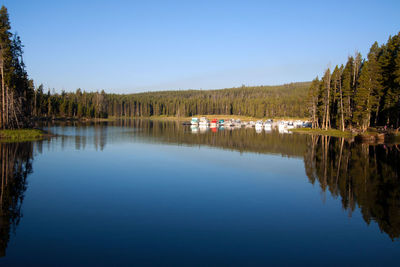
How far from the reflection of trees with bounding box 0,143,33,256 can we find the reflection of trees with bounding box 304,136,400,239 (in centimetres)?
1398

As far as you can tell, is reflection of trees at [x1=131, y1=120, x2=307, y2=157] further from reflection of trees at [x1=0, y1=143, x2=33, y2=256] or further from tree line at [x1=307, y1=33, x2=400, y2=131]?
reflection of trees at [x1=0, y1=143, x2=33, y2=256]

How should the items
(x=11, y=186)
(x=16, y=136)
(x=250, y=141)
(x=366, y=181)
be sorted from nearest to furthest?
(x=11, y=186)
(x=366, y=181)
(x=16, y=136)
(x=250, y=141)

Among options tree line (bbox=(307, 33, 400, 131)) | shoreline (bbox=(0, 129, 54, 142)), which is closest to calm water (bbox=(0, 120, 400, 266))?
shoreline (bbox=(0, 129, 54, 142))

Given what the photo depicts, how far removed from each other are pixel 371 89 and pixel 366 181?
127 feet

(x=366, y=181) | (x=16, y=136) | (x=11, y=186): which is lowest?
(x=11, y=186)

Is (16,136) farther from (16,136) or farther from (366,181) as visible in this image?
(366,181)

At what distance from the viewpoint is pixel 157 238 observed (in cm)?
1104

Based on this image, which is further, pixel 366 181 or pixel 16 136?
pixel 16 136

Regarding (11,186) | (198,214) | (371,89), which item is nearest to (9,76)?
(11,186)

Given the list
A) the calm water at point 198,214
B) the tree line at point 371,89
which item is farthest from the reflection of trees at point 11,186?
the tree line at point 371,89

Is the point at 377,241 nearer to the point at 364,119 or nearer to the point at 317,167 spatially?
the point at 317,167

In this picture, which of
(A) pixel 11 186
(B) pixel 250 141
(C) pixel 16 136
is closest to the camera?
(A) pixel 11 186

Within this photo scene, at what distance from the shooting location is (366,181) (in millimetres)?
19688

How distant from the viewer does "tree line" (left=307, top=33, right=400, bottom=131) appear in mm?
50844
